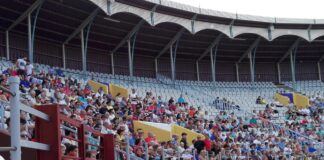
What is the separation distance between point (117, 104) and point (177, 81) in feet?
42.2

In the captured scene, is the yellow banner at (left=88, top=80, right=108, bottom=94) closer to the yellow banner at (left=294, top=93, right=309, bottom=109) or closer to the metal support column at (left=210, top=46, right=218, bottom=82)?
the metal support column at (left=210, top=46, right=218, bottom=82)

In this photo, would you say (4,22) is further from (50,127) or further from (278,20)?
(50,127)

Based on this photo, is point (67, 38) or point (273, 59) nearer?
point (67, 38)

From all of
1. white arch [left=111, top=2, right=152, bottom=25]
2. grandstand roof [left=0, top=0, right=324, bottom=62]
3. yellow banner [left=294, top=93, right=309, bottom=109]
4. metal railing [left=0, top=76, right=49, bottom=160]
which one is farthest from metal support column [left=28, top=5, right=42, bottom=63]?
metal railing [left=0, top=76, right=49, bottom=160]

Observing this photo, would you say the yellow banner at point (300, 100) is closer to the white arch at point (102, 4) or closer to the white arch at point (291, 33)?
the white arch at point (291, 33)

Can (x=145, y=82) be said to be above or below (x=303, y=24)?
below

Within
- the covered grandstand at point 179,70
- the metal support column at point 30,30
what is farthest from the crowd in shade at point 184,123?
the metal support column at point 30,30

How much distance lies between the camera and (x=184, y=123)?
822 inches

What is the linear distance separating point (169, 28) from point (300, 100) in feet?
29.9

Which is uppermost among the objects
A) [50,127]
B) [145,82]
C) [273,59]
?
[273,59]

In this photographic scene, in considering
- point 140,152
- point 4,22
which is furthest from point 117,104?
point 140,152

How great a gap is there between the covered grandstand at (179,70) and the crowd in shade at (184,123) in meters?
0.07

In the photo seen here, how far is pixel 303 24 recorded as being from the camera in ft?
106

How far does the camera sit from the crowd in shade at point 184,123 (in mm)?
13321
